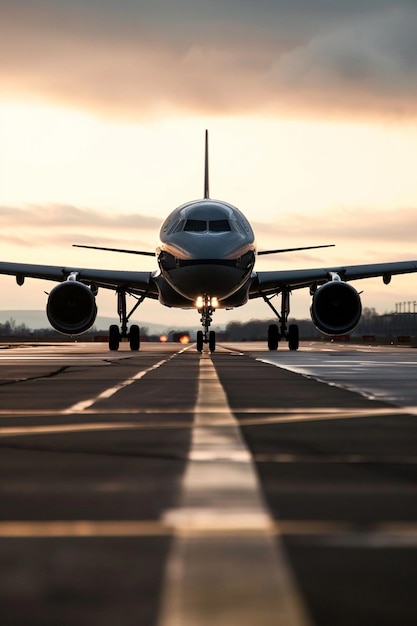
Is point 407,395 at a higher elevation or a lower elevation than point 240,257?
lower

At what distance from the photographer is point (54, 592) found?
9.24 ft

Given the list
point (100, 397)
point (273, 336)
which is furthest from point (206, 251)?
point (100, 397)

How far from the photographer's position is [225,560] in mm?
3195

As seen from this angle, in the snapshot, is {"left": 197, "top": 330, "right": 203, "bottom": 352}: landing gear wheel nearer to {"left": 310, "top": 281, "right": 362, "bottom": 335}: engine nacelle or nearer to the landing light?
the landing light

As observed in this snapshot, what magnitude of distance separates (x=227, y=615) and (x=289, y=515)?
1461mm

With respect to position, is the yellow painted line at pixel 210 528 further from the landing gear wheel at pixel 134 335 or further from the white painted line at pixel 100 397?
the landing gear wheel at pixel 134 335

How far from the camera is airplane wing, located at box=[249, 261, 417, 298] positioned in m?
35.8

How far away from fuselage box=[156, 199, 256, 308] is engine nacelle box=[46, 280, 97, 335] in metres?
2.52

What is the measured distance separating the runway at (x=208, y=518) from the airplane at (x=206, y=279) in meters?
21.9

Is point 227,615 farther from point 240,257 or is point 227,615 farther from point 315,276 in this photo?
point 315,276

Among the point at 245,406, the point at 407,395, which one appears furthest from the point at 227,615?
the point at 407,395

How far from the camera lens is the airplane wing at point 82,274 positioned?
3562 cm

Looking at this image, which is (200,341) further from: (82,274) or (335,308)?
(82,274)

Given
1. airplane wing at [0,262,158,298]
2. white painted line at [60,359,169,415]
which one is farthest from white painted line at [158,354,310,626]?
airplane wing at [0,262,158,298]
